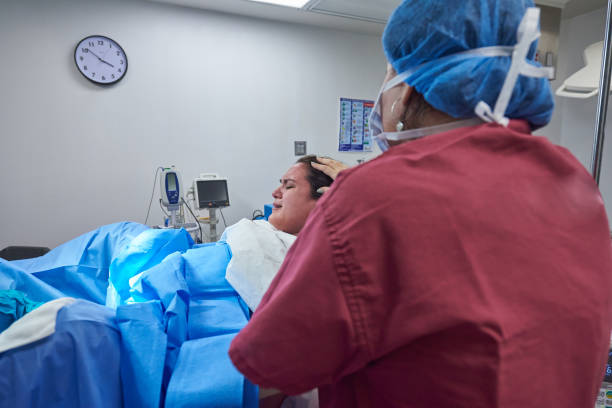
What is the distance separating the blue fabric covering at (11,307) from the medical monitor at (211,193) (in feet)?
4.89

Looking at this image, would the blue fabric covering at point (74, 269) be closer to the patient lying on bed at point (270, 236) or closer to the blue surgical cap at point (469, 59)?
the patient lying on bed at point (270, 236)

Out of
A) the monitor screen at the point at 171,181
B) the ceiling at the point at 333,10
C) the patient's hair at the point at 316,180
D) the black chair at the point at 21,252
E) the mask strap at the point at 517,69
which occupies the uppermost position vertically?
the ceiling at the point at 333,10

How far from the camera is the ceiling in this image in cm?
253

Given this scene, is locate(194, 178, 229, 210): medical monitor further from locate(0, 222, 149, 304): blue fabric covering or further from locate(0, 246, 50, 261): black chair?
locate(0, 246, 50, 261): black chair

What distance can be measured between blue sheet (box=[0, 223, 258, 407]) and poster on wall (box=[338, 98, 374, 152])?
2.09m

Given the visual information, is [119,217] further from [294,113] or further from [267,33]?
[267,33]

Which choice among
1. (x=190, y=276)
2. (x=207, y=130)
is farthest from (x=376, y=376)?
(x=207, y=130)

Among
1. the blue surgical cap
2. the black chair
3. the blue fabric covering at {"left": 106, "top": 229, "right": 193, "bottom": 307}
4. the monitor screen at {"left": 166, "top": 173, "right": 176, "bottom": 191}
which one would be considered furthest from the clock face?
the blue surgical cap

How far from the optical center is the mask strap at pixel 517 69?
494 mm

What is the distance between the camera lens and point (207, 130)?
278 centimetres

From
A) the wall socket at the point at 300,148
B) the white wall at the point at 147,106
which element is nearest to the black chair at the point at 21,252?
the white wall at the point at 147,106

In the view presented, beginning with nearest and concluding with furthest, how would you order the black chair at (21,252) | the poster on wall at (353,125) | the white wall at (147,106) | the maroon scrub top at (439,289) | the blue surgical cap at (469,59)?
the maroon scrub top at (439,289) < the blue surgical cap at (469,59) < the black chair at (21,252) < the white wall at (147,106) < the poster on wall at (353,125)

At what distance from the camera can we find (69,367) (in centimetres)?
73

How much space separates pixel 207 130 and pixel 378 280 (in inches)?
103
